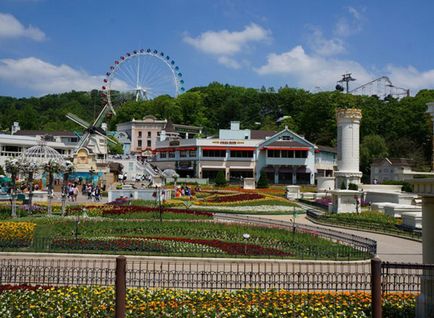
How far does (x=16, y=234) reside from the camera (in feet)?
71.5

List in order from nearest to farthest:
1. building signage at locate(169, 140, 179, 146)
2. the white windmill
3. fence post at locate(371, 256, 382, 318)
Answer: fence post at locate(371, 256, 382, 318), the white windmill, building signage at locate(169, 140, 179, 146)

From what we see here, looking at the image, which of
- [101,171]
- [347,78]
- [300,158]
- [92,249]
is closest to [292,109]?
[347,78]

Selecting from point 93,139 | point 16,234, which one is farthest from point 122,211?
point 93,139

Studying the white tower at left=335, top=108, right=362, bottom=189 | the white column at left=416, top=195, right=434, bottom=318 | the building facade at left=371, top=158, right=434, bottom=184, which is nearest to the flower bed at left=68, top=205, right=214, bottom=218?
the white column at left=416, top=195, right=434, bottom=318

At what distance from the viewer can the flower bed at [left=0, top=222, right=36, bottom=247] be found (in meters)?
20.8

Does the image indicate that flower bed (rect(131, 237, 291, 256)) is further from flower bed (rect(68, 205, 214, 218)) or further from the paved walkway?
flower bed (rect(68, 205, 214, 218))

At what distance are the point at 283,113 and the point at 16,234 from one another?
10823 cm

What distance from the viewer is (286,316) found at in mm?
11734

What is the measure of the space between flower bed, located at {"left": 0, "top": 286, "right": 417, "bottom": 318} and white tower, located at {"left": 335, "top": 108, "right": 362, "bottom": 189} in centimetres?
3982

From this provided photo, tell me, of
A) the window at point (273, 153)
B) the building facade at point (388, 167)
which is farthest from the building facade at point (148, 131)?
the building facade at point (388, 167)

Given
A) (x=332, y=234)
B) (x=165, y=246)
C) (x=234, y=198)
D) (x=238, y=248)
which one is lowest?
(x=238, y=248)

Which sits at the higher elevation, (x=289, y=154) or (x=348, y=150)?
(x=289, y=154)

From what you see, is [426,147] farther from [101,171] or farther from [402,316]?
[402,316]

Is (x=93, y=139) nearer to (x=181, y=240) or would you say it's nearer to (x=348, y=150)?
(x=348, y=150)
